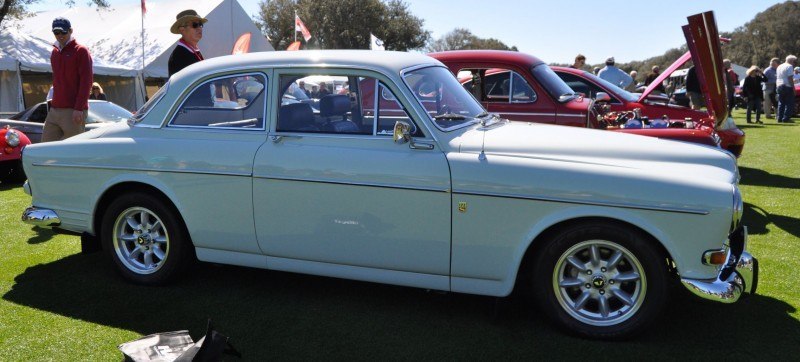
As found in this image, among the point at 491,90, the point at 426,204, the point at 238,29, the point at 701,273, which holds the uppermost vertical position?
the point at 238,29

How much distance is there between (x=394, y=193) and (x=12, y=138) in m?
7.24

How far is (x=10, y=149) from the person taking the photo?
8391 millimetres

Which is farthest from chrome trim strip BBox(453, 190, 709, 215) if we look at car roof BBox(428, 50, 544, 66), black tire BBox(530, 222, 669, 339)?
car roof BBox(428, 50, 544, 66)

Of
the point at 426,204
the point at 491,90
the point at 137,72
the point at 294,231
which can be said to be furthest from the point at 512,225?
the point at 137,72

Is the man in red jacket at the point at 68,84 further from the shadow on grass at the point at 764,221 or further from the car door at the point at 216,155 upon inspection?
the shadow on grass at the point at 764,221

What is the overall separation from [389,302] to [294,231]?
2.56 feet

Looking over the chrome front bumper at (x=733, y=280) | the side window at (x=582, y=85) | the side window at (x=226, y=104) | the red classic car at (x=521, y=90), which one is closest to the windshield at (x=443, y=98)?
the side window at (x=226, y=104)

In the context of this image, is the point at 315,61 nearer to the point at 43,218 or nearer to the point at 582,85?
the point at 43,218

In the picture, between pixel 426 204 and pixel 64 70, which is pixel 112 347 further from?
pixel 64 70

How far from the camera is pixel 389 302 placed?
403 centimetres

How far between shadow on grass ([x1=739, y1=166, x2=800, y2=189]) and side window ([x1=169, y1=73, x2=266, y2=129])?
674cm

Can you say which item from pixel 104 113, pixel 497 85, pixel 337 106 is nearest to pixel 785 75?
pixel 497 85

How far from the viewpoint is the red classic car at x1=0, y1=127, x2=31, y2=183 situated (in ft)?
27.3

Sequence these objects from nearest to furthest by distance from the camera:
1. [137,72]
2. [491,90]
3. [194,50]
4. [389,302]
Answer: [389,302] → [194,50] → [491,90] → [137,72]
